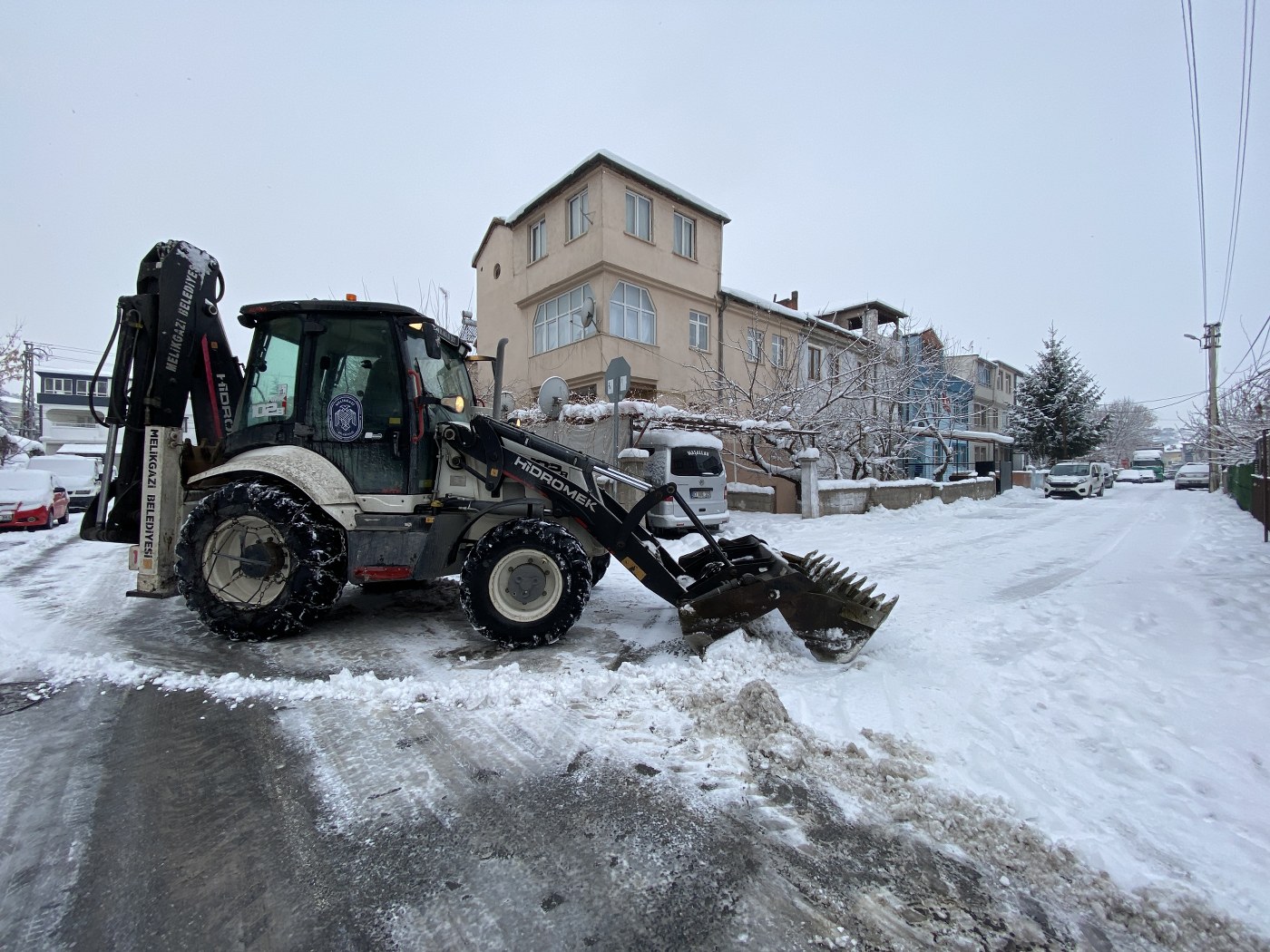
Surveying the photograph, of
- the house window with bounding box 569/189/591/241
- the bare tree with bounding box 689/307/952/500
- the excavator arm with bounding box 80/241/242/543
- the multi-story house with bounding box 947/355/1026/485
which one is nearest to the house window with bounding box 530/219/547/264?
the house window with bounding box 569/189/591/241

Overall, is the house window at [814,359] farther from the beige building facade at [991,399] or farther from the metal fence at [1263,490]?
the beige building facade at [991,399]

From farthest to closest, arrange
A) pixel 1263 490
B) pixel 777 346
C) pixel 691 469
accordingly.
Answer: pixel 777 346, pixel 1263 490, pixel 691 469

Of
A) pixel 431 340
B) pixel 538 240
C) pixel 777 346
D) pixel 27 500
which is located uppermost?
pixel 538 240

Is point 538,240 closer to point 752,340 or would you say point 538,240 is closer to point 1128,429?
point 752,340

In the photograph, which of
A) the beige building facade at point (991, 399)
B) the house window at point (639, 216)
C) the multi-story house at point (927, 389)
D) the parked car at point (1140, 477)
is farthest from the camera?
the parked car at point (1140, 477)

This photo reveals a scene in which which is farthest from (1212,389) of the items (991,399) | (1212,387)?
(991,399)

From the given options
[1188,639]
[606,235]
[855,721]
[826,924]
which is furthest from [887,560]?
[606,235]

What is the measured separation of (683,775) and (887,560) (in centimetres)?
670

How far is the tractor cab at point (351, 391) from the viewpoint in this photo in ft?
15.1

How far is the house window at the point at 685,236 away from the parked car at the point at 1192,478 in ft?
102

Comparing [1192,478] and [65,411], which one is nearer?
[1192,478]

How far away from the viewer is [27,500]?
1160 cm

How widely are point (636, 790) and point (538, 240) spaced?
19650 mm

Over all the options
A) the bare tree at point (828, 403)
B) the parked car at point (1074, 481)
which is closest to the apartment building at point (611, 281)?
the bare tree at point (828, 403)
